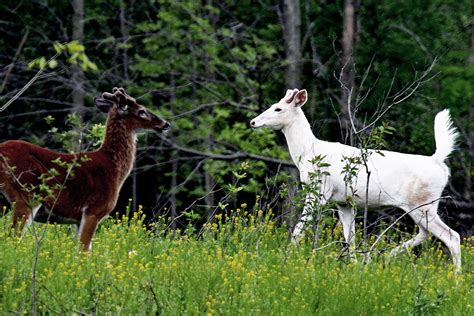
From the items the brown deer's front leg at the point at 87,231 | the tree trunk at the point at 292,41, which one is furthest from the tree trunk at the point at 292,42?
the brown deer's front leg at the point at 87,231

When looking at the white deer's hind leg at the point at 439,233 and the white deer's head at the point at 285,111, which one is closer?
the white deer's hind leg at the point at 439,233

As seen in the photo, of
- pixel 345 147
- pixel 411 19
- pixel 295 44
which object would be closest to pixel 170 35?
pixel 295 44

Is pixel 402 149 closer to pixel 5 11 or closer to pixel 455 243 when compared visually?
pixel 455 243

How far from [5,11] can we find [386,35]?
860cm

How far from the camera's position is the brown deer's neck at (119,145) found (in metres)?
9.60

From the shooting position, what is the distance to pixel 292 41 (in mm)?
19875

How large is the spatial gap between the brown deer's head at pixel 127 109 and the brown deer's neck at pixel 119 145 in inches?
2.0

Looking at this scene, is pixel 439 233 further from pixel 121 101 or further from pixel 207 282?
pixel 207 282

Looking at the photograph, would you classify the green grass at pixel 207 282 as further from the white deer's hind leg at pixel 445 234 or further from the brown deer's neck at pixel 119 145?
the white deer's hind leg at pixel 445 234

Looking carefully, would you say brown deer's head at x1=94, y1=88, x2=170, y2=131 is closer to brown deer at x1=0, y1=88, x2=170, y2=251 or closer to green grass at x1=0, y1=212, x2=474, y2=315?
brown deer at x1=0, y1=88, x2=170, y2=251

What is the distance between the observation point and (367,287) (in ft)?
27.5

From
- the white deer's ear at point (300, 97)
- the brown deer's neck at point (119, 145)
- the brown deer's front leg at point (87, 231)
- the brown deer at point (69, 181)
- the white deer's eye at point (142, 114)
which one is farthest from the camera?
the white deer's ear at point (300, 97)

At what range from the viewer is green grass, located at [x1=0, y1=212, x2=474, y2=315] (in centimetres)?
751

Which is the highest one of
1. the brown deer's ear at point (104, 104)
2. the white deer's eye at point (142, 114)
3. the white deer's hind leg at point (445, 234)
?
the brown deer's ear at point (104, 104)
